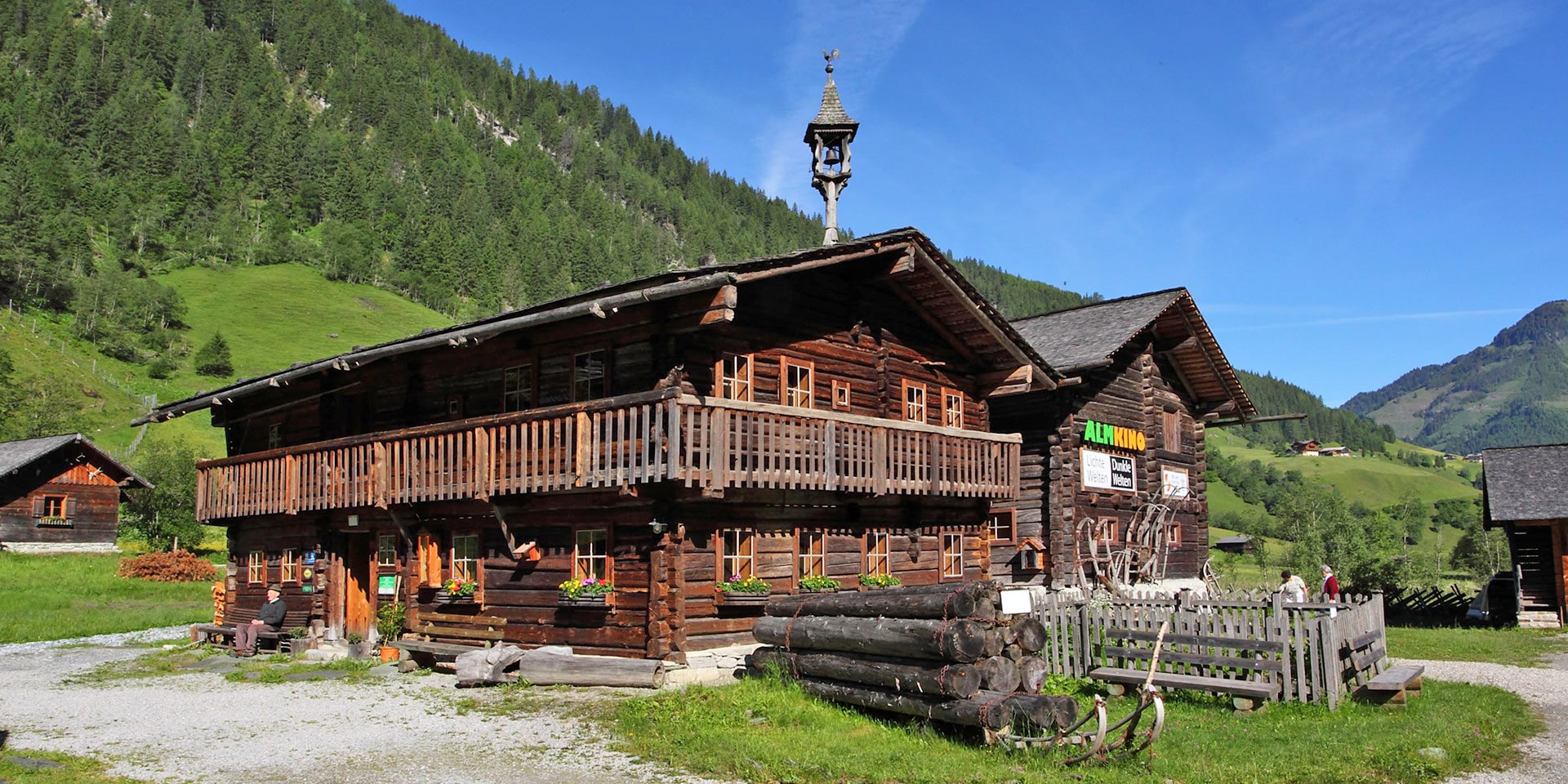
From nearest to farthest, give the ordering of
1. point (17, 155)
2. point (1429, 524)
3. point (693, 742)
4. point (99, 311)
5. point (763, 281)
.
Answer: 1. point (693, 742)
2. point (763, 281)
3. point (99, 311)
4. point (1429, 524)
5. point (17, 155)

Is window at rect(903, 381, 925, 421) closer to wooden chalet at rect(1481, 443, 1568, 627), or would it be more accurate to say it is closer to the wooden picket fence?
the wooden picket fence

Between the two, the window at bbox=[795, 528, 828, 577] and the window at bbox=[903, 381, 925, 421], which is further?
the window at bbox=[903, 381, 925, 421]

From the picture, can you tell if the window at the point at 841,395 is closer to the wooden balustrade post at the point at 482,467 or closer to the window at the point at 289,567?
the wooden balustrade post at the point at 482,467

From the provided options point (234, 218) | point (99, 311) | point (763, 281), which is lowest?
point (763, 281)

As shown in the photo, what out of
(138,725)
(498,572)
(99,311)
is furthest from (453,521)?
(99,311)

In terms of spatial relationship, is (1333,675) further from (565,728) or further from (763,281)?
(763,281)

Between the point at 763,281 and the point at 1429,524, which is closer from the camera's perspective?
the point at 763,281

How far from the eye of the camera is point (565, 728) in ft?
47.5

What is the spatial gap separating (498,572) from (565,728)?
753 cm

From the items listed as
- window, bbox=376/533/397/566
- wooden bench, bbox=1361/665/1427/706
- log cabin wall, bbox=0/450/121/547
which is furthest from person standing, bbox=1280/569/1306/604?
log cabin wall, bbox=0/450/121/547

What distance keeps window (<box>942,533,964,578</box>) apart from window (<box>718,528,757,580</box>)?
5873mm

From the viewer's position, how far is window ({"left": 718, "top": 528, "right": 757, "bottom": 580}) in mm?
19531

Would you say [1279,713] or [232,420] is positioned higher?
[232,420]

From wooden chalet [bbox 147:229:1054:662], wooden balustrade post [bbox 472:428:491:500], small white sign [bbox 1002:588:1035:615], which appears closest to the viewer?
small white sign [bbox 1002:588:1035:615]
